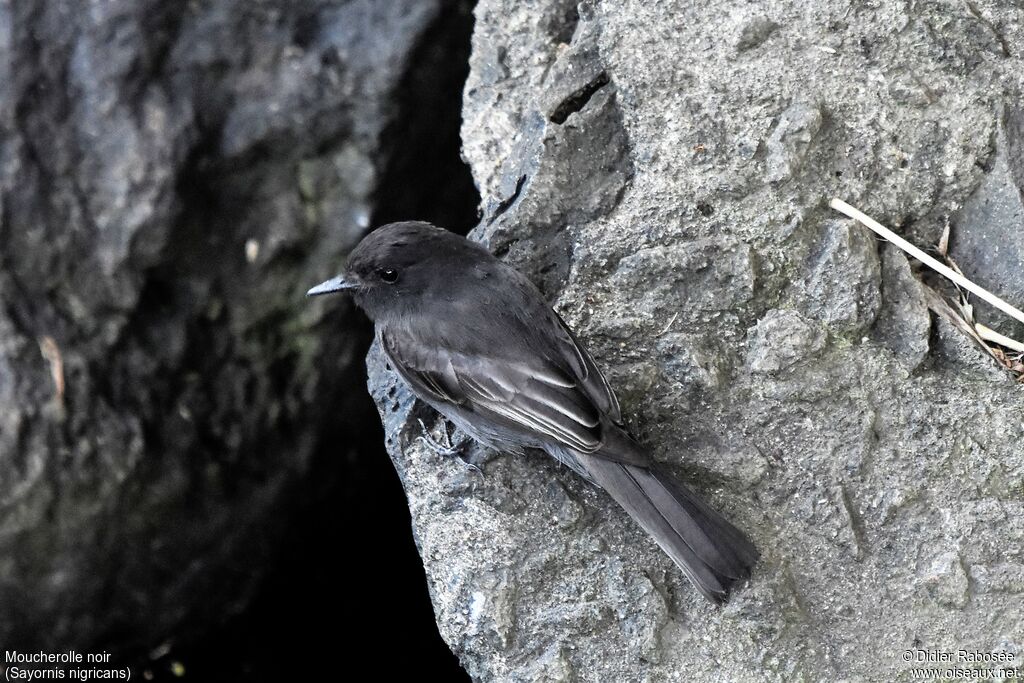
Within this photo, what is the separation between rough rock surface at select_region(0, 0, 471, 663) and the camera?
5.73m

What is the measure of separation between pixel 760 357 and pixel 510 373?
914 millimetres

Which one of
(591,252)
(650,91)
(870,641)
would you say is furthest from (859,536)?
(650,91)

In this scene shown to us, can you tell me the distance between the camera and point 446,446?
426cm

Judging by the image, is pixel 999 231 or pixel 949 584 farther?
pixel 999 231

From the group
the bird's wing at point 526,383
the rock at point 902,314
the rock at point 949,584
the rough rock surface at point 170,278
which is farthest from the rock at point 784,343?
the rough rock surface at point 170,278

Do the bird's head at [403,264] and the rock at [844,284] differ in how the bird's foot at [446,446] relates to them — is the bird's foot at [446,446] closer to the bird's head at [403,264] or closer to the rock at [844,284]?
the bird's head at [403,264]

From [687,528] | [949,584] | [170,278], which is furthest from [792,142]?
[170,278]

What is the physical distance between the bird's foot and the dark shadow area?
248cm

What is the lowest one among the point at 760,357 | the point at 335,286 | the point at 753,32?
the point at 760,357

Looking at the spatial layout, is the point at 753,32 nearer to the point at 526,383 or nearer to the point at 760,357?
the point at 760,357

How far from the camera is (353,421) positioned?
7.11m

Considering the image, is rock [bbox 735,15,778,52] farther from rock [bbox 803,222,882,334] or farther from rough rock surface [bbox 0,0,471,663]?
rough rock surface [bbox 0,0,471,663]

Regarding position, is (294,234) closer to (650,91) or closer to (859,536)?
(650,91)

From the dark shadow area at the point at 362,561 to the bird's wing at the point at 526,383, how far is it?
2386 millimetres
